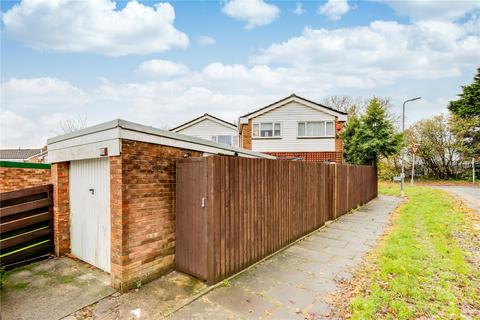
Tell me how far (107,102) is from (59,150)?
18.1 m

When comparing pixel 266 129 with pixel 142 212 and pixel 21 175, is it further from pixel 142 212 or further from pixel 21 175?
pixel 142 212

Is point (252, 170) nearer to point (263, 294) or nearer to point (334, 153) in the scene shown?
point (263, 294)

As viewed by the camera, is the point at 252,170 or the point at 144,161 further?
the point at 252,170

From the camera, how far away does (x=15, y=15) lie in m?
7.06

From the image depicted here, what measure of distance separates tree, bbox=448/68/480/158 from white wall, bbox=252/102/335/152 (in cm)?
1997

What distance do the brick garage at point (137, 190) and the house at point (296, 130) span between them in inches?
531

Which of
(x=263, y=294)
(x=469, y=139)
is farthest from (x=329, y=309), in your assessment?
(x=469, y=139)

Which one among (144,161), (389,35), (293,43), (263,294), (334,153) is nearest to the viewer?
(263,294)

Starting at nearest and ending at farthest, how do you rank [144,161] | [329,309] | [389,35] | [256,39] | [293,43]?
1. [329,309]
2. [144,161]
3. [389,35]
4. [256,39]
5. [293,43]

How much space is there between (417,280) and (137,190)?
481cm

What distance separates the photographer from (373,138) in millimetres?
15945

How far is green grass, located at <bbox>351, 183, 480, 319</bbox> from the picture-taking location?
3319 mm

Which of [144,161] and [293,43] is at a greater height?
[293,43]

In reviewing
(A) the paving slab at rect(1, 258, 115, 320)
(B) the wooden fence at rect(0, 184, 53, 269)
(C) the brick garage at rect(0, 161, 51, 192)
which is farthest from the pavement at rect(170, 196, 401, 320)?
(C) the brick garage at rect(0, 161, 51, 192)
